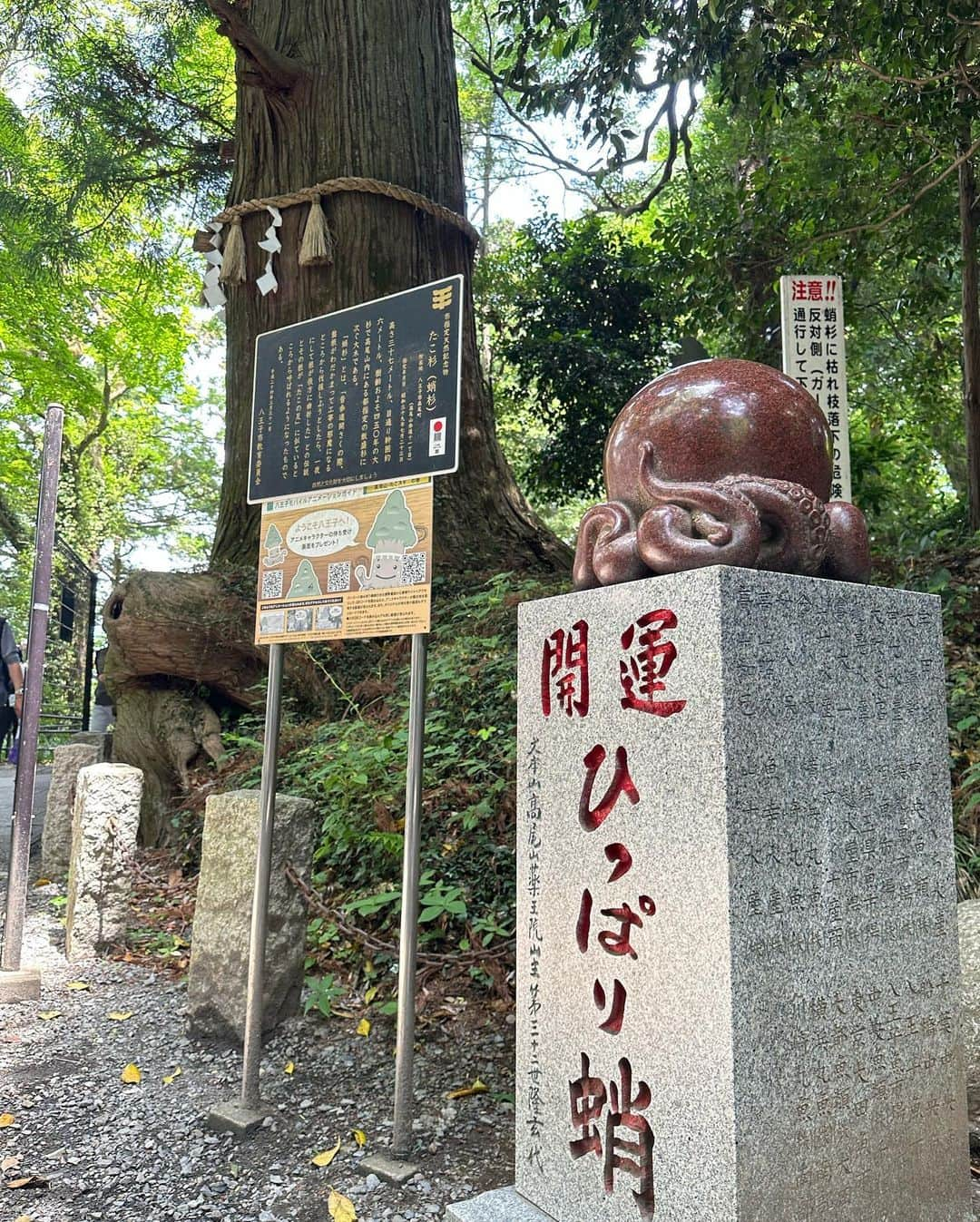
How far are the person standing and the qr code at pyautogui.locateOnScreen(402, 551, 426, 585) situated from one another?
3.83 m

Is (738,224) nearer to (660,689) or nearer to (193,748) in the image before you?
(193,748)

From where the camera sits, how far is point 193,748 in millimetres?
5988

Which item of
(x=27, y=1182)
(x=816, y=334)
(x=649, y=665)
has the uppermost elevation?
(x=816, y=334)

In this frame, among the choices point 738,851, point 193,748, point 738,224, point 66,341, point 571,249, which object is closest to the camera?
point 738,851

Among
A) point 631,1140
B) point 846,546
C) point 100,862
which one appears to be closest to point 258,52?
point 100,862

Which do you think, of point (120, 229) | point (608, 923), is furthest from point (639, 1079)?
point (120, 229)

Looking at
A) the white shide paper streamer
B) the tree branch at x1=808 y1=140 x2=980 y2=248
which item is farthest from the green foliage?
the tree branch at x1=808 y1=140 x2=980 y2=248

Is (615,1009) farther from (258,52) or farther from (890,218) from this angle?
(890,218)

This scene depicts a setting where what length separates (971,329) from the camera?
6879mm

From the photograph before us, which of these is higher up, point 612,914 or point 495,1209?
point 612,914

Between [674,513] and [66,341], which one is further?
[66,341]

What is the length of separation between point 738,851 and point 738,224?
6.52 meters

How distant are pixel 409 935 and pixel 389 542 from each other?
1.09 m

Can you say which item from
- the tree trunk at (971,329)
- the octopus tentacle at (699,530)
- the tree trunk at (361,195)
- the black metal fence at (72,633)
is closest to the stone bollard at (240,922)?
the octopus tentacle at (699,530)
